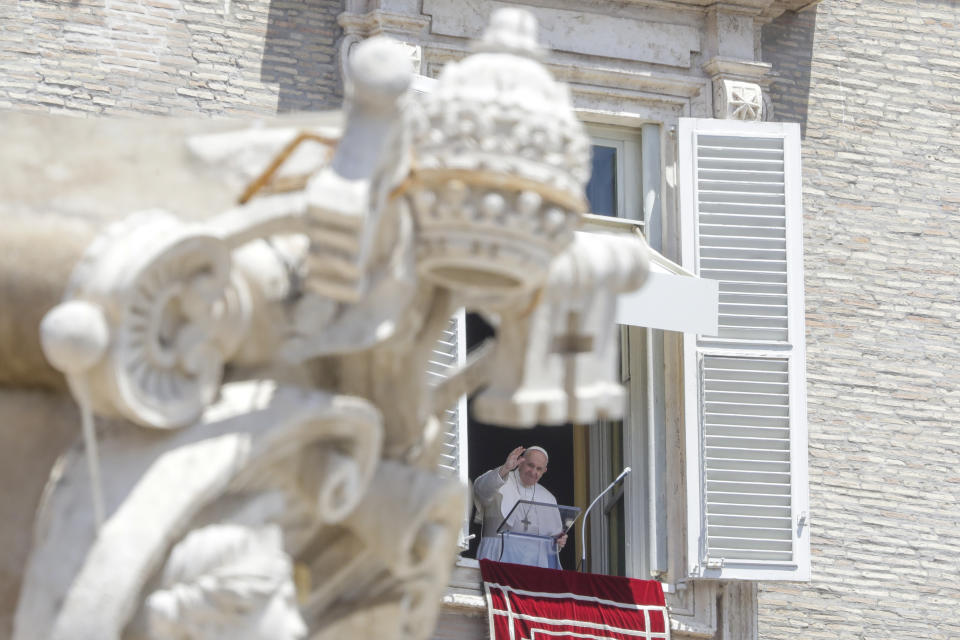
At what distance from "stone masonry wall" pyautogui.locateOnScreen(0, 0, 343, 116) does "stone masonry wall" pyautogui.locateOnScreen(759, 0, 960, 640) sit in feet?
8.79

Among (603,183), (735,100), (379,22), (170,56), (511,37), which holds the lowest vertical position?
(511,37)

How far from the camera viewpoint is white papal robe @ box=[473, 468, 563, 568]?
1196 cm

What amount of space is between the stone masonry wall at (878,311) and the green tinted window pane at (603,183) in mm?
1052

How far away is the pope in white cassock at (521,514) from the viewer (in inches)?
469

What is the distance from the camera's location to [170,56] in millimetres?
11688

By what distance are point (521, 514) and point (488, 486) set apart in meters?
0.25

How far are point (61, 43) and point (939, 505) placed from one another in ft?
17.0

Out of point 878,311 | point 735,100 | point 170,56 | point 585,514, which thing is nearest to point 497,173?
point 170,56

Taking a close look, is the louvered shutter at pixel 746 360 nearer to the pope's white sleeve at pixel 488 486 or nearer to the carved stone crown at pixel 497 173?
the pope's white sleeve at pixel 488 486

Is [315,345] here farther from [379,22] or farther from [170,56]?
[379,22]

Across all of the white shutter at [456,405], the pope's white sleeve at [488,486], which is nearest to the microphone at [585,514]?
the pope's white sleeve at [488,486]

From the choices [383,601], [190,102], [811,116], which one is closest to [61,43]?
[190,102]

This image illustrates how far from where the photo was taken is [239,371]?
4.10m

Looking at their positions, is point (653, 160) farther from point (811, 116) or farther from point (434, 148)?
point (434, 148)
